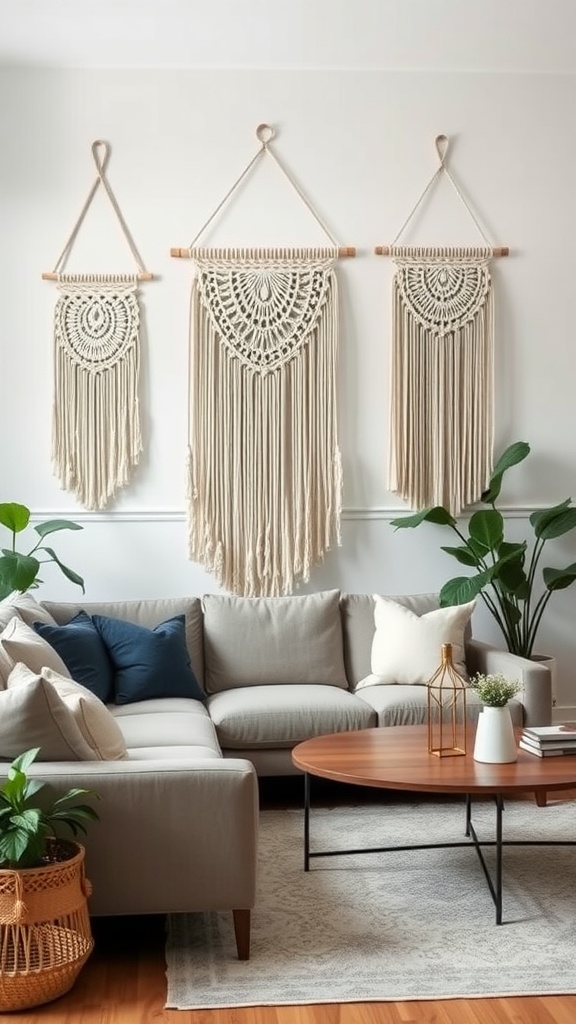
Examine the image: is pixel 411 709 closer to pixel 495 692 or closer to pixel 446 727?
pixel 446 727

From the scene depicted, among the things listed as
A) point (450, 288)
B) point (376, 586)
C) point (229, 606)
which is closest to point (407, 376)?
point (450, 288)

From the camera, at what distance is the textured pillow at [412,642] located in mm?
4723

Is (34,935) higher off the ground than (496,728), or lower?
lower

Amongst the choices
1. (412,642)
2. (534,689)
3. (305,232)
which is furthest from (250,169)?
(534,689)

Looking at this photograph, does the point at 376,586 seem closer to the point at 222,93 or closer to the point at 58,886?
the point at 222,93

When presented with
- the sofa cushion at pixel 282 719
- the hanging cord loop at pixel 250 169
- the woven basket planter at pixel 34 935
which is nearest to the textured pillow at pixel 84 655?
the sofa cushion at pixel 282 719

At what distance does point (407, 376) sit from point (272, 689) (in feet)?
5.34

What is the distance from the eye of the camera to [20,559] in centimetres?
458

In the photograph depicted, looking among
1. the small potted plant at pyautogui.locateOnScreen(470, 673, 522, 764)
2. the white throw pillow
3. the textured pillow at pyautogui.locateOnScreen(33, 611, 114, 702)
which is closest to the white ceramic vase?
the small potted plant at pyautogui.locateOnScreen(470, 673, 522, 764)

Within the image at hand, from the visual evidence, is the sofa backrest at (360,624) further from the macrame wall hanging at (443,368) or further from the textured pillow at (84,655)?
the textured pillow at (84,655)

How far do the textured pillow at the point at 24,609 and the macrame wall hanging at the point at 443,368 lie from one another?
5.74 ft

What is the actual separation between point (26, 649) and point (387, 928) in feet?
4.27

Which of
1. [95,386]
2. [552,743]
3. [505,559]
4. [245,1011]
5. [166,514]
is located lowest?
[245,1011]

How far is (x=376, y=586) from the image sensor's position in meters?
5.46
